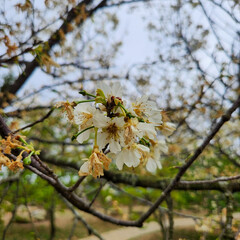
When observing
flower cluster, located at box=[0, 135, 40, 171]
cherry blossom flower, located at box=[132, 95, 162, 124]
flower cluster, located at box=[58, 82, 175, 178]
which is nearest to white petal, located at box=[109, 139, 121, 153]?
flower cluster, located at box=[58, 82, 175, 178]

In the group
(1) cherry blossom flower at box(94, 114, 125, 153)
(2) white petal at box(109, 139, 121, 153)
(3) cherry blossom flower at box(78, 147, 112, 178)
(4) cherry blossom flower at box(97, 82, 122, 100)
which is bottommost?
(3) cherry blossom flower at box(78, 147, 112, 178)

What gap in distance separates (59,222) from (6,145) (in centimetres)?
605

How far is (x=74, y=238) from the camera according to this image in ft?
15.1

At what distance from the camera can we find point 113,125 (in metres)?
0.64

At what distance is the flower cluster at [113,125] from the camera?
62 centimetres

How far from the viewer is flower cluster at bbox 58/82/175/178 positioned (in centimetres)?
62

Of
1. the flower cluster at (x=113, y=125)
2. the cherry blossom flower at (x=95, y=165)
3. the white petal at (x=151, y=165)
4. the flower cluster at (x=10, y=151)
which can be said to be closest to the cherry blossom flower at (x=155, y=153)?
the white petal at (x=151, y=165)

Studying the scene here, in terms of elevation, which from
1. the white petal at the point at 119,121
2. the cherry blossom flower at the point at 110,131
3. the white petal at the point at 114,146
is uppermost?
the white petal at the point at 119,121

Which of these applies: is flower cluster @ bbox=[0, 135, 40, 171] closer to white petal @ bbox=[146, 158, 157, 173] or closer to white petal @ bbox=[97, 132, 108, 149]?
white petal @ bbox=[97, 132, 108, 149]

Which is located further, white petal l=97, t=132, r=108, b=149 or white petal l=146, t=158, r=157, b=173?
white petal l=146, t=158, r=157, b=173

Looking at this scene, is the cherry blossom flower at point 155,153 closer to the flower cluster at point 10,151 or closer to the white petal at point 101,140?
the white petal at point 101,140

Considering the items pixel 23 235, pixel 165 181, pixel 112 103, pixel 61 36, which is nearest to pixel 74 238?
Result: pixel 23 235

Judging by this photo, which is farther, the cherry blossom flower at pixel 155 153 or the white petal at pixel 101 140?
the cherry blossom flower at pixel 155 153

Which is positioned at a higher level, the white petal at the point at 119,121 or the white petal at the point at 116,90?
the white petal at the point at 116,90
